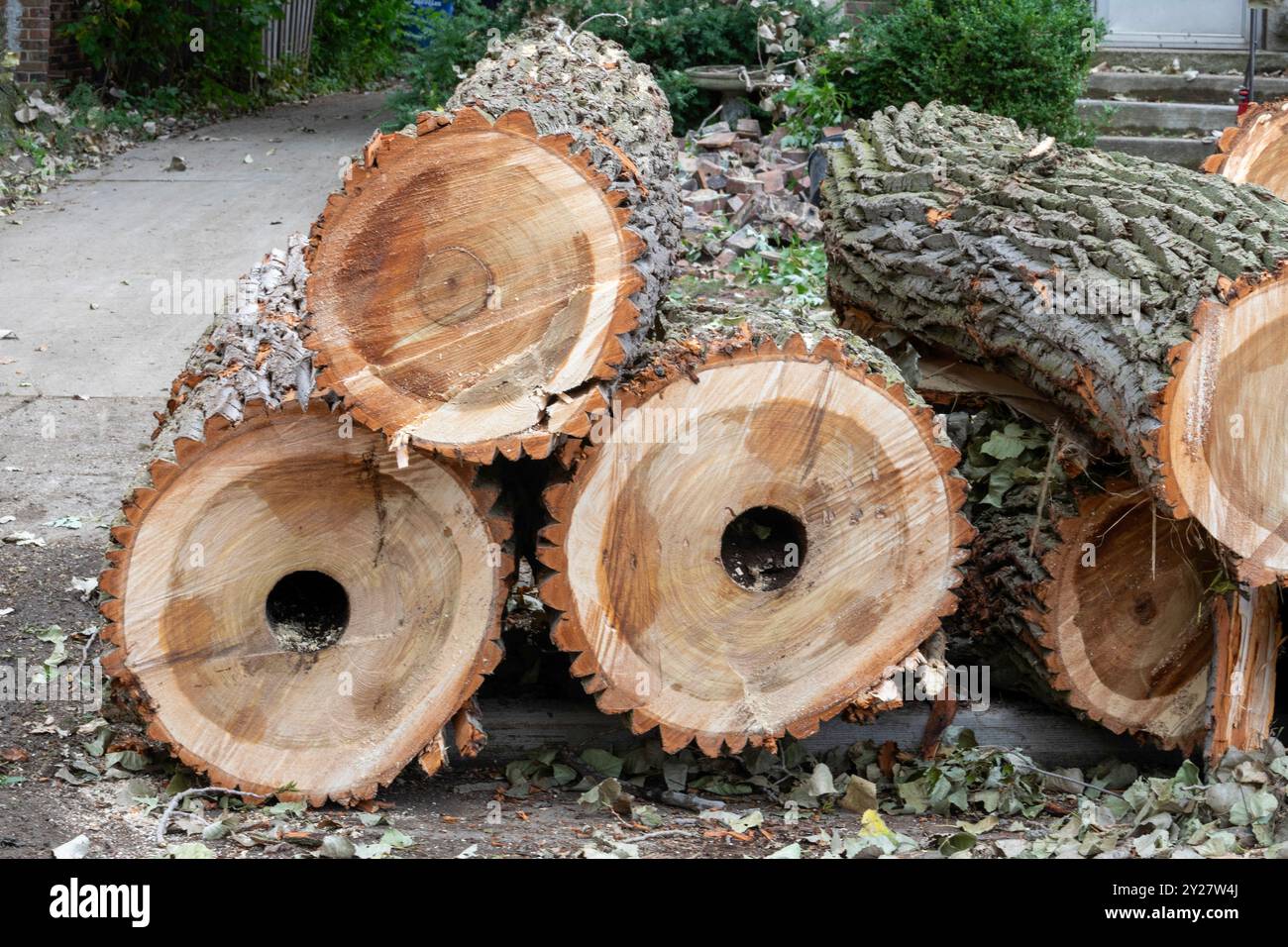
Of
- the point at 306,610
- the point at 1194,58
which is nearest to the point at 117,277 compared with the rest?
the point at 306,610

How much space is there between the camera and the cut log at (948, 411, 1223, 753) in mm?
4008

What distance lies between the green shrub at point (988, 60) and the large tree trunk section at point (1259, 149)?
244cm

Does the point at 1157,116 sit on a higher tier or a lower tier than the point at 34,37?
lower

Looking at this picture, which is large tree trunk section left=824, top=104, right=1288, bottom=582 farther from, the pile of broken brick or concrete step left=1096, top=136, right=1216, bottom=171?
concrete step left=1096, top=136, right=1216, bottom=171

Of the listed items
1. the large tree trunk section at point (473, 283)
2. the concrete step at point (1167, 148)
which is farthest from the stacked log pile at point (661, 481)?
the concrete step at point (1167, 148)

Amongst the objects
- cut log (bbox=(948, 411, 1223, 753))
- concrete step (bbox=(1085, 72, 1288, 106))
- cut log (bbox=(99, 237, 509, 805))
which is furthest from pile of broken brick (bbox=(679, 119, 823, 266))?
cut log (bbox=(99, 237, 509, 805))

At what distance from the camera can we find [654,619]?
11.9 feet

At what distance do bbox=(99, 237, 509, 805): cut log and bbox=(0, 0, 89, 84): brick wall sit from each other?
9583 mm

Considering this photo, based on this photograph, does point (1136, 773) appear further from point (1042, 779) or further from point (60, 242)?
point (60, 242)

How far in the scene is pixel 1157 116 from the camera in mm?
9852

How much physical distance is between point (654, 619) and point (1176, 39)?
8816 mm

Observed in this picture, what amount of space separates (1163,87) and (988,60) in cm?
219

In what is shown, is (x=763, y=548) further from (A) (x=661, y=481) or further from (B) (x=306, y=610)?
(B) (x=306, y=610)

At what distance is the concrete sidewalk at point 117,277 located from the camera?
5875mm
